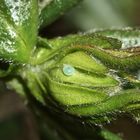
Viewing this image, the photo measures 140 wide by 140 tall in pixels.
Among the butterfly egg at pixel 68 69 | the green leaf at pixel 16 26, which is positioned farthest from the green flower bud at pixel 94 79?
the green leaf at pixel 16 26

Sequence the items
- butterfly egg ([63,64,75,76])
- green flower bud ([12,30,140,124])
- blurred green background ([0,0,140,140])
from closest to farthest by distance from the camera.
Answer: green flower bud ([12,30,140,124]) → butterfly egg ([63,64,75,76]) → blurred green background ([0,0,140,140])

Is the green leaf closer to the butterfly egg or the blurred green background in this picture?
the butterfly egg

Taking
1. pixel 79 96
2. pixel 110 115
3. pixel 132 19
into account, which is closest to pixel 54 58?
pixel 79 96

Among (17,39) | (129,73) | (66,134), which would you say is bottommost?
(66,134)

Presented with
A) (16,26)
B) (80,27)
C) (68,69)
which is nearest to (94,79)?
(68,69)

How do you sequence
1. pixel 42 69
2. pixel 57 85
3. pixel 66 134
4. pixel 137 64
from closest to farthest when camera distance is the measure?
pixel 137 64
pixel 57 85
pixel 42 69
pixel 66 134

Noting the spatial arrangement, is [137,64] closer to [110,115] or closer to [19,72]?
[110,115]

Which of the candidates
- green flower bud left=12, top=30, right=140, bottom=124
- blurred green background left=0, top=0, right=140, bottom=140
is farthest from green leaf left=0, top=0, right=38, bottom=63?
blurred green background left=0, top=0, right=140, bottom=140

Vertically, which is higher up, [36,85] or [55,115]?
[36,85]

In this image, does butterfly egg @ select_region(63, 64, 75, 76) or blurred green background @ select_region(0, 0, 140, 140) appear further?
blurred green background @ select_region(0, 0, 140, 140)
